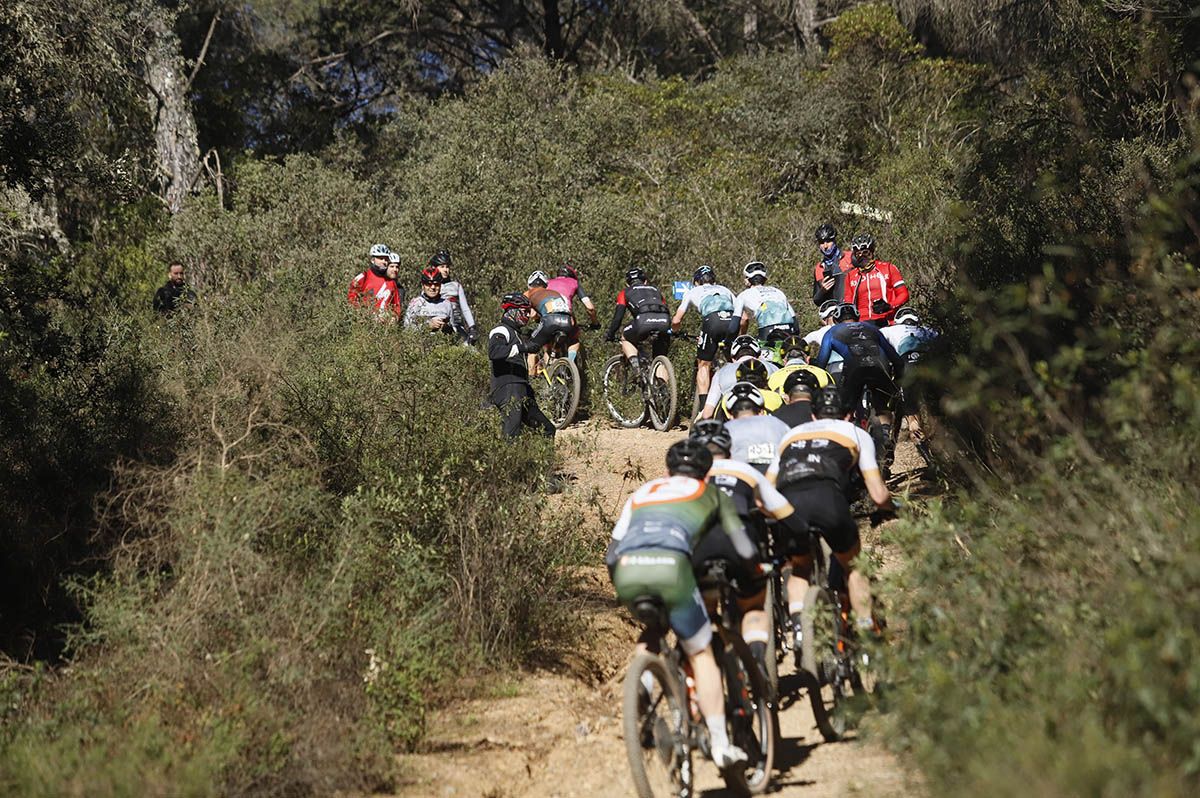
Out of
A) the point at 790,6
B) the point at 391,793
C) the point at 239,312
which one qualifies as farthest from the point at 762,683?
the point at 790,6

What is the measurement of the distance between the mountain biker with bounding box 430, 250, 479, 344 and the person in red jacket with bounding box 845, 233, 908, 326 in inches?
211

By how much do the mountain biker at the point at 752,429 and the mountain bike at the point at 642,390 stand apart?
21.3 ft

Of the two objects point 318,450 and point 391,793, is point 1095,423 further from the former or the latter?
point 318,450

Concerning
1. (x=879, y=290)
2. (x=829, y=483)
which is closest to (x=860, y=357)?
(x=879, y=290)

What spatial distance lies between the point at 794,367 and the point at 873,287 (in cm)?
311

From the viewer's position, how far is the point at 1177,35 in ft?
42.4

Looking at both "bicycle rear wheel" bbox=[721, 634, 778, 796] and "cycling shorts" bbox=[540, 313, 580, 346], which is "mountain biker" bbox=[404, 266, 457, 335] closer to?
"cycling shorts" bbox=[540, 313, 580, 346]

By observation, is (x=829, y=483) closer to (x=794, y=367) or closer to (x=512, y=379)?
(x=794, y=367)

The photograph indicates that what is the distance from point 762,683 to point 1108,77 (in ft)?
31.9

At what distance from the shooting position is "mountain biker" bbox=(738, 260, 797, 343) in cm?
1466

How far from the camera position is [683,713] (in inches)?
267

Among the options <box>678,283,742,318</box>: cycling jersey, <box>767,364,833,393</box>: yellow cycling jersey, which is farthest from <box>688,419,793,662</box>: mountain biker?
<box>678,283,742,318</box>: cycling jersey

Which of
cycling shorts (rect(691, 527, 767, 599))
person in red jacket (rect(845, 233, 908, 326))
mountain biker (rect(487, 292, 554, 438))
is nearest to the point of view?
cycling shorts (rect(691, 527, 767, 599))

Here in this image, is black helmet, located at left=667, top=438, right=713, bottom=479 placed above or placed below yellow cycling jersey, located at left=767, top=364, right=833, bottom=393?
below
